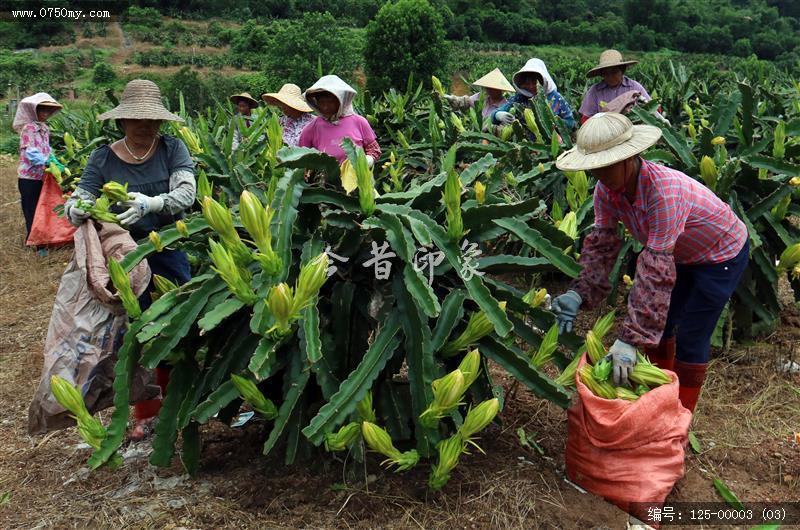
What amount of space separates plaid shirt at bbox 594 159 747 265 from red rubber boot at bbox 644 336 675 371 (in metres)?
0.51

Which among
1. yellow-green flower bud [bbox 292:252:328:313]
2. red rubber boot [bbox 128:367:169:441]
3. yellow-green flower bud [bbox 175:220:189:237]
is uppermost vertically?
yellow-green flower bud [bbox 292:252:328:313]

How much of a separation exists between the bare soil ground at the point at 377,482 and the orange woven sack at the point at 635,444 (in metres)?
0.09

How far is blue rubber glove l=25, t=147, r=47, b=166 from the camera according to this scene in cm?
568

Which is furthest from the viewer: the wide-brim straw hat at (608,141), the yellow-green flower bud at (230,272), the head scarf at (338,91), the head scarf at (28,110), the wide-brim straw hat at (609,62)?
the head scarf at (28,110)

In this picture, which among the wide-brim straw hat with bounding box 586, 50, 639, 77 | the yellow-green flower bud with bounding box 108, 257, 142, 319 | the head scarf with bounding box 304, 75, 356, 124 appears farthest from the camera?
the wide-brim straw hat with bounding box 586, 50, 639, 77

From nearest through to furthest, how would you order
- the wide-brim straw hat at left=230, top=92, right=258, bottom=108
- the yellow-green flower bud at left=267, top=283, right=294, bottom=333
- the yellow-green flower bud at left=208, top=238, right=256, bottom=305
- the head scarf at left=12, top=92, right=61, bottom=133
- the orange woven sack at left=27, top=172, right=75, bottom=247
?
the yellow-green flower bud at left=267, top=283, right=294, bottom=333 < the yellow-green flower bud at left=208, top=238, right=256, bottom=305 < the head scarf at left=12, top=92, right=61, bottom=133 < the orange woven sack at left=27, top=172, right=75, bottom=247 < the wide-brim straw hat at left=230, top=92, right=258, bottom=108

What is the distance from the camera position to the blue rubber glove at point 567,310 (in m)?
2.26

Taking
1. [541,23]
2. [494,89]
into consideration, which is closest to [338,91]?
[494,89]

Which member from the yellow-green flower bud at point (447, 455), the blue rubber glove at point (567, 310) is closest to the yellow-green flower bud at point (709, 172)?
the blue rubber glove at point (567, 310)

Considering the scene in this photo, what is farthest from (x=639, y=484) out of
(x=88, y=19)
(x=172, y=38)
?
(x=88, y=19)

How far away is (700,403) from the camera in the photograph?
282 cm

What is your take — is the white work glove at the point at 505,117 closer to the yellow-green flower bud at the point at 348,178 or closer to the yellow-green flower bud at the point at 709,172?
the yellow-green flower bud at the point at 709,172

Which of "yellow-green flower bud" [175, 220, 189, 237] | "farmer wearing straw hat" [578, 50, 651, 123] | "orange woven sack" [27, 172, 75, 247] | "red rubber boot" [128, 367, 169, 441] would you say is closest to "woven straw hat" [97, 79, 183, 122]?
"yellow-green flower bud" [175, 220, 189, 237]

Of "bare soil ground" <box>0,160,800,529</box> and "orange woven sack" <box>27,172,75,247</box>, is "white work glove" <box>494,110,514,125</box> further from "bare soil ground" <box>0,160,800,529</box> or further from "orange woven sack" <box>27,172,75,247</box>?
"orange woven sack" <box>27,172,75,247</box>
